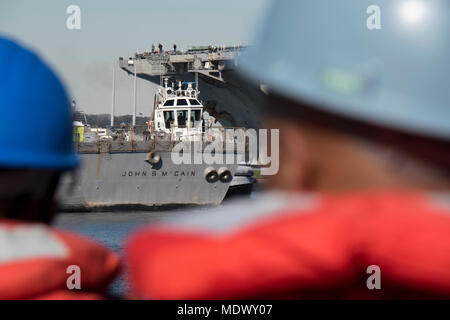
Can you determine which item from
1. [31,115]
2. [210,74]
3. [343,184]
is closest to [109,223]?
[210,74]

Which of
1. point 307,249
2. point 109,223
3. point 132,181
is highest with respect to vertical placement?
point 307,249

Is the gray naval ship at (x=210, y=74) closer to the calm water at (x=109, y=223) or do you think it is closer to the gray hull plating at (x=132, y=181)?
the gray hull plating at (x=132, y=181)

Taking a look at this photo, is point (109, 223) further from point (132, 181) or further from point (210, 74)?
point (210, 74)

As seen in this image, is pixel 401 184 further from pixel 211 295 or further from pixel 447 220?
pixel 211 295

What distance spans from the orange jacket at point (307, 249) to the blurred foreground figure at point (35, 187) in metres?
0.42

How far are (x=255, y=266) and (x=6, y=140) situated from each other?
0.66 meters

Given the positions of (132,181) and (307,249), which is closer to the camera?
(307,249)

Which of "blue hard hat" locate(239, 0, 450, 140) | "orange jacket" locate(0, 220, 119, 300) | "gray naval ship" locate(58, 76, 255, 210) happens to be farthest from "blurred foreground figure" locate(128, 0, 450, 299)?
"gray naval ship" locate(58, 76, 255, 210)

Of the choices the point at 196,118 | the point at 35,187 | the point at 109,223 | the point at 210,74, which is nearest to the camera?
the point at 35,187

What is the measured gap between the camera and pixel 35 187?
1511 mm

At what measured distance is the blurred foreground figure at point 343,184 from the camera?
0.95m

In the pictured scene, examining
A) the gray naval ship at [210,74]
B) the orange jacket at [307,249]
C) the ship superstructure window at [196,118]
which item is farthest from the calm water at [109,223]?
the orange jacket at [307,249]

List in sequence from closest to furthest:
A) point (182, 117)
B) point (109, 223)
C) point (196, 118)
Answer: point (109, 223) < point (196, 118) < point (182, 117)

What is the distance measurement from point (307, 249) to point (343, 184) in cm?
13
